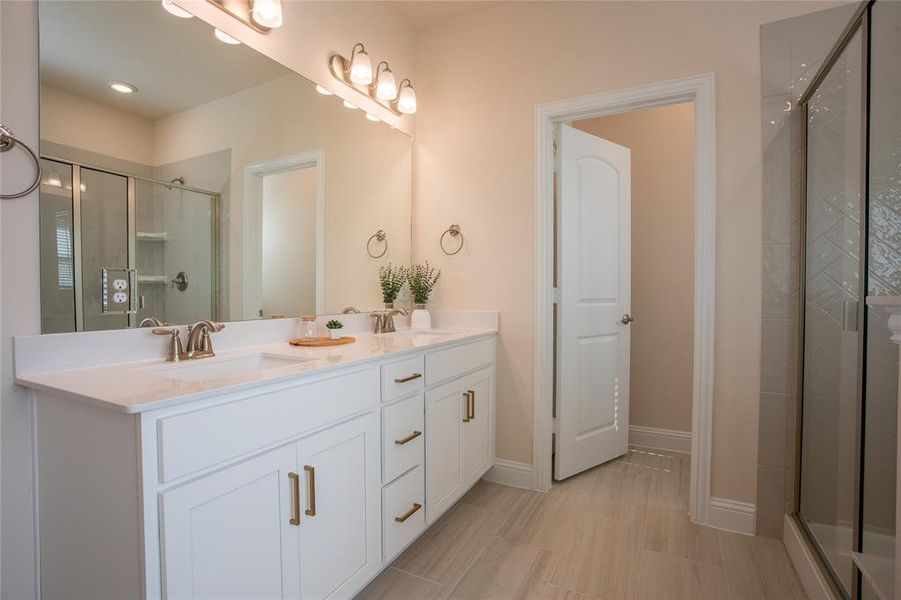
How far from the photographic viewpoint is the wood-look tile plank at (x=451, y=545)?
164cm

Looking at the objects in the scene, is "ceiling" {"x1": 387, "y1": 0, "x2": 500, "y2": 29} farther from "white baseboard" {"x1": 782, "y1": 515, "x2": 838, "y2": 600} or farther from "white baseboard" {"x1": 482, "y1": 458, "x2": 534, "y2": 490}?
"white baseboard" {"x1": 782, "y1": 515, "x2": 838, "y2": 600}

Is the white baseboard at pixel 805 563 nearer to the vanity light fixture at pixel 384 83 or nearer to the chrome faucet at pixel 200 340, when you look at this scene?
the chrome faucet at pixel 200 340

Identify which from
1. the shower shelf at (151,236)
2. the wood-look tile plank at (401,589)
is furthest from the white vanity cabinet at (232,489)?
the shower shelf at (151,236)

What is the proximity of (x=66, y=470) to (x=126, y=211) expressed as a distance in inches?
28.5

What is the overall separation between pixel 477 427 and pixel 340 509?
98cm

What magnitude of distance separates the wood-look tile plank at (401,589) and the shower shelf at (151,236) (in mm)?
1373

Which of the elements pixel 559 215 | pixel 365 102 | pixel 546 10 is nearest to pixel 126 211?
pixel 365 102

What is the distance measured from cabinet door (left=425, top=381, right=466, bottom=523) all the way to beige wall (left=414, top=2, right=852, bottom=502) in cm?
51

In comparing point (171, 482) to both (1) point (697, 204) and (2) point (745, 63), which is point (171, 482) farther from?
(2) point (745, 63)

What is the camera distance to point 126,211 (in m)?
A: 1.28

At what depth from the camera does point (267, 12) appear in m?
1.60

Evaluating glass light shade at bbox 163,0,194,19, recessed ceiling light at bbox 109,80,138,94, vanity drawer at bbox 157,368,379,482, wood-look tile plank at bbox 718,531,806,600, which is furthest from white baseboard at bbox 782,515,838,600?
glass light shade at bbox 163,0,194,19

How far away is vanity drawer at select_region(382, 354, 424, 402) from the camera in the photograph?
4.92 ft

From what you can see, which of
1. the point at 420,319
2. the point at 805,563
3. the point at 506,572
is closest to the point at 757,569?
the point at 805,563
